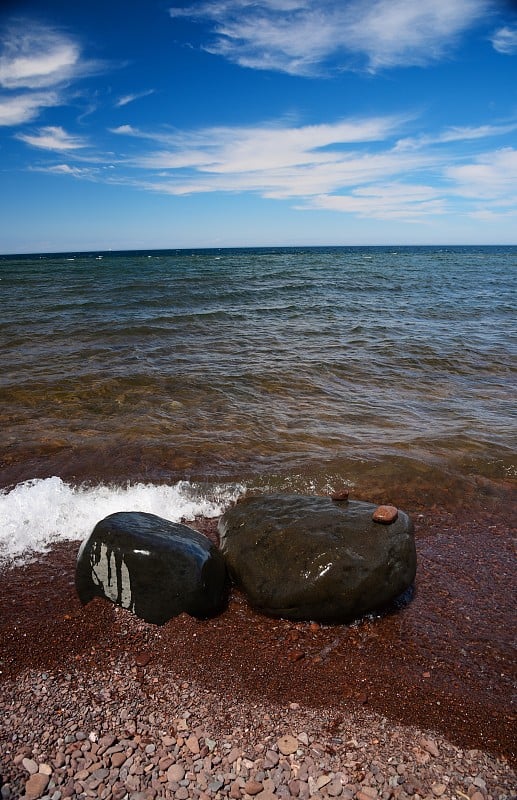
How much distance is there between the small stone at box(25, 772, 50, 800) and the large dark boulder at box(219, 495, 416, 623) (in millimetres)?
2003

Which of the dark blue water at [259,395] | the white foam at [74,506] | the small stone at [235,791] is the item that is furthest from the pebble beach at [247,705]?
the dark blue water at [259,395]

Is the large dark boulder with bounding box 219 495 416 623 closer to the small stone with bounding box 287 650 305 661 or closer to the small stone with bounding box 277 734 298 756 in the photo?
the small stone with bounding box 287 650 305 661

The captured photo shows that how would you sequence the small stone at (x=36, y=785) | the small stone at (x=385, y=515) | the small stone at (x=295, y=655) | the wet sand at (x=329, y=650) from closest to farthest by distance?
the small stone at (x=36, y=785) → the wet sand at (x=329, y=650) → the small stone at (x=295, y=655) → the small stone at (x=385, y=515)

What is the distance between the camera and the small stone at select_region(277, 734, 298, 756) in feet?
10.0

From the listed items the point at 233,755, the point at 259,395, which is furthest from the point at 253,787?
the point at 259,395

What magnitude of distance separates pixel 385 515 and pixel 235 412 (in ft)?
17.4

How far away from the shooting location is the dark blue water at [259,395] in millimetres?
7387

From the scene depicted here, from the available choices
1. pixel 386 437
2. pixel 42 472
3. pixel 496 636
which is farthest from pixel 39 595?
pixel 386 437

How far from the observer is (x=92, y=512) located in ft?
19.9

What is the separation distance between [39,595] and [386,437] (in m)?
5.77

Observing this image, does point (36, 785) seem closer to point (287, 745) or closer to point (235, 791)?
point (235, 791)

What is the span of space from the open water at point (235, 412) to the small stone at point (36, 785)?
274cm

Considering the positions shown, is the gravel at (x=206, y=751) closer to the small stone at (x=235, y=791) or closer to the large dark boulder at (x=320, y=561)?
the small stone at (x=235, y=791)

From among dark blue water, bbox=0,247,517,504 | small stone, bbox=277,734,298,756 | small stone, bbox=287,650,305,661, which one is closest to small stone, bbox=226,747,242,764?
small stone, bbox=277,734,298,756
